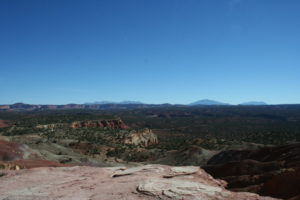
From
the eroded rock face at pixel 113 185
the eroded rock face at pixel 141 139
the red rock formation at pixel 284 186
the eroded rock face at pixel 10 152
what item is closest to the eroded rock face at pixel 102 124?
the eroded rock face at pixel 141 139

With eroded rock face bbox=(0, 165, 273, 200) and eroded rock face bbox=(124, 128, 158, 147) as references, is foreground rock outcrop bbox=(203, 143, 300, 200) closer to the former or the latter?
eroded rock face bbox=(0, 165, 273, 200)

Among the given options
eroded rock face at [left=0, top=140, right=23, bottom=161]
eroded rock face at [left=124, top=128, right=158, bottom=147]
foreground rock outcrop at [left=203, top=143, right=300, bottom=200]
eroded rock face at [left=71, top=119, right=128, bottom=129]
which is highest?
foreground rock outcrop at [left=203, top=143, right=300, bottom=200]

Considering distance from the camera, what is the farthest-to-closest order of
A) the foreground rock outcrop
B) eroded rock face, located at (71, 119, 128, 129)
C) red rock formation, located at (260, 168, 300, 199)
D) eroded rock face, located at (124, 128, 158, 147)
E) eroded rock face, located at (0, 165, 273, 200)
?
1. eroded rock face, located at (71, 119, 128, 129)
2. eroded rock face, located at (124, 128, 158, 147)
3. the foreground rock outcrop
4. red rock formation, located at (260, 168, 300, 199)
5. eroded rock face, located at (0, 165, 273, 200)

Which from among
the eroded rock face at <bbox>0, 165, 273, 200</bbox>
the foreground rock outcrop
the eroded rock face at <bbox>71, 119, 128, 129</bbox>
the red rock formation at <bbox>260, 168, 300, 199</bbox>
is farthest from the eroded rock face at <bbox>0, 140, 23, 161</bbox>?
the eroded rock face at <bbox>71, 119, 128, 129</bbox>

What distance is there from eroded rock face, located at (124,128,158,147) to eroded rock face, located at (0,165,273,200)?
146ft

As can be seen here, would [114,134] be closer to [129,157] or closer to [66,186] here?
[129,157]

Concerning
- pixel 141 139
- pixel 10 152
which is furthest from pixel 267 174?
pixel 141 139

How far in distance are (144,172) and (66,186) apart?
4.01m

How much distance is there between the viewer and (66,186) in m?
11.6

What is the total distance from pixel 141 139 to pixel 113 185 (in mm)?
52904

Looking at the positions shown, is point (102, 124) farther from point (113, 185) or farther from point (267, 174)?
point (113, 185)

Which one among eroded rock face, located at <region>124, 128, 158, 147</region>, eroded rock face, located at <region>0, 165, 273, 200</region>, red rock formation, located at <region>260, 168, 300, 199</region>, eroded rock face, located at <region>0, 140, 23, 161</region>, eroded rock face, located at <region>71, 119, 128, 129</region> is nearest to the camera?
eroded rock face, located at <region>0, 165, 273, 200</region>

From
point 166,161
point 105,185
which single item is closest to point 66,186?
point 105,185

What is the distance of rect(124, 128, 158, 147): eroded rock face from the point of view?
59866 mm
